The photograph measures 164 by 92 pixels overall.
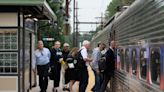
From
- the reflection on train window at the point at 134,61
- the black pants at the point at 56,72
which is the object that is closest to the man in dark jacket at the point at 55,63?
the black pants at the point at 56,72

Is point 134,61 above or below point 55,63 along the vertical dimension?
above

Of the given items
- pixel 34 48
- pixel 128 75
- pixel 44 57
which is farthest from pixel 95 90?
pixel 128 75

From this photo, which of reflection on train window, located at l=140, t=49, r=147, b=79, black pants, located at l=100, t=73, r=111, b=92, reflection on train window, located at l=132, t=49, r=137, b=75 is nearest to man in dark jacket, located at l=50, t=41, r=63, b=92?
black pants, located at l=100, t=73, r=111, b=92

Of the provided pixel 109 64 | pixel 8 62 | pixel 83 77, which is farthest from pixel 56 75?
pixel 8 62

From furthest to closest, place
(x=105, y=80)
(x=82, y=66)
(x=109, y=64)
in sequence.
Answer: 1. (x=82, y=66)
2. (x=105, y=80)
3. (x=109, y=64)

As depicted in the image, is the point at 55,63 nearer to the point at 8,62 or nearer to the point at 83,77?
the point at 83,77

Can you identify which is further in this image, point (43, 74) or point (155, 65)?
point (43, 74)

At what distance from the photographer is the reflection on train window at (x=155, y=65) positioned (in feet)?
19.0

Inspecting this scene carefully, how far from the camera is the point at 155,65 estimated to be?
235 inches

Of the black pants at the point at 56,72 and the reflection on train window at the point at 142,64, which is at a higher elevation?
the reflection on train window at the point at 142,64

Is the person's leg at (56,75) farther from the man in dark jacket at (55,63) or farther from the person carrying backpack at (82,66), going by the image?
the person carrying backpack at (82,66)

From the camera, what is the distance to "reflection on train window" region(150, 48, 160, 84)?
5.79m

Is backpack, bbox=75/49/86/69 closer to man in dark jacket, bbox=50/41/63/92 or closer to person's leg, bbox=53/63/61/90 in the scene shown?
man in dark jacket, bbox=50/41/63/92

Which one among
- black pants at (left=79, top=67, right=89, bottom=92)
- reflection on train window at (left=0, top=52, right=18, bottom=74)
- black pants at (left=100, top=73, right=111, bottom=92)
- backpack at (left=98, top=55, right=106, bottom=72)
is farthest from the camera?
black pants at (left=79, top=67, right=89, bottom=92)
